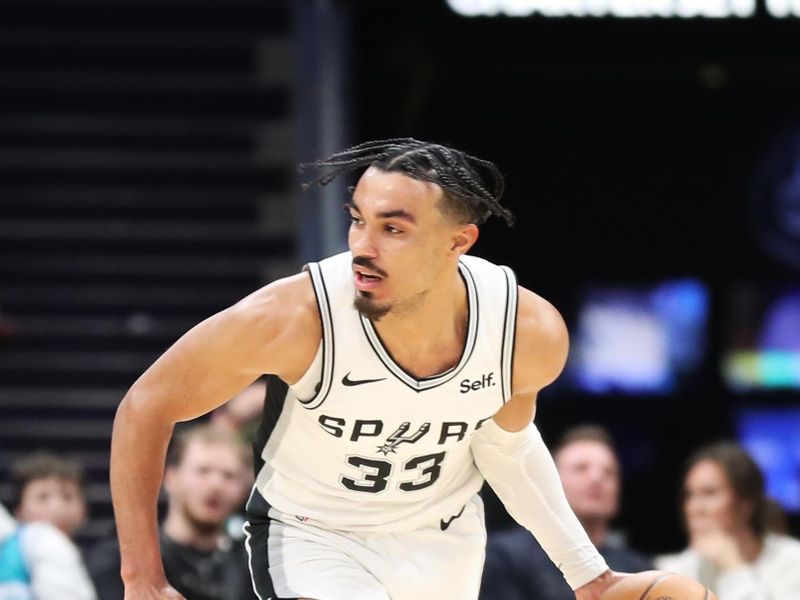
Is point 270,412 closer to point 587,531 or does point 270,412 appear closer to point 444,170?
point 444,170

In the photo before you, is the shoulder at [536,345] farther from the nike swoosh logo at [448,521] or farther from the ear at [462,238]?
the nike swoosh logo at [448,521]

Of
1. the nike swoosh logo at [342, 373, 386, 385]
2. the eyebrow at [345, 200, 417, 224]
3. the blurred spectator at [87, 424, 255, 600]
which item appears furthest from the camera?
the blurred spectator at [87, 424, 255, 600]

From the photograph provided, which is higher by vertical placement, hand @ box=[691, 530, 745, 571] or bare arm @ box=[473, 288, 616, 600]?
bare arm @ box=[473, 288, 616, 600]

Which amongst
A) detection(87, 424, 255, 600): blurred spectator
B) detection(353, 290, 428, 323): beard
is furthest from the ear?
detection(87, 424, 255, 600): blurred spectator

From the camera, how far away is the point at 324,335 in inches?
150

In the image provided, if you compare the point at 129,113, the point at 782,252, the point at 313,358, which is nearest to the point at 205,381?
the point at 313,358

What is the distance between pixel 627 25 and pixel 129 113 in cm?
320

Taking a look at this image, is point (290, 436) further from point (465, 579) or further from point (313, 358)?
point (465, 579)

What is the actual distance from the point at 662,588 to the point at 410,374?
34.8 inches

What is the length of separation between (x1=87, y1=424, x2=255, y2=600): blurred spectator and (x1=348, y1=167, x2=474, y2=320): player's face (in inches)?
80.3

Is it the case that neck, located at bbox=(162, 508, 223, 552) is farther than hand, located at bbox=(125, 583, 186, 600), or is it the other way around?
neck, located at bbox=(162, 508, 223, 552)

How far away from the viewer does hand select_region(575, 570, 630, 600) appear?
13.8 feet

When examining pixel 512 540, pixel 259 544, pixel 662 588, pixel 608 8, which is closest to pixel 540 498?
pixel 662 588

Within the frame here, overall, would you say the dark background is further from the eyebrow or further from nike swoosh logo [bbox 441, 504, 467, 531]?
the eyebrow
